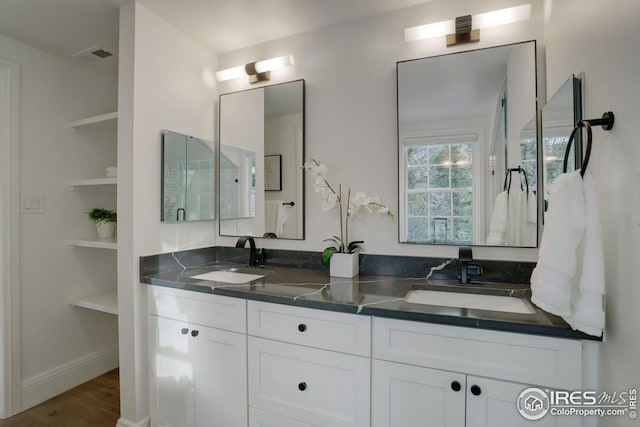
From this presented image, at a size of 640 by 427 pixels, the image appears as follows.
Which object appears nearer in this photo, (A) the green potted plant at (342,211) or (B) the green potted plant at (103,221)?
(A) the green potted plant at (342,211)

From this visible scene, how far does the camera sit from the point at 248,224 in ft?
7.45

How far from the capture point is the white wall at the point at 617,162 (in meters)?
0.86

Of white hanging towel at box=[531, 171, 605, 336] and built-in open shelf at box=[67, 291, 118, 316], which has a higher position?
white hanging towel at box=[531, 171, 605, 336]

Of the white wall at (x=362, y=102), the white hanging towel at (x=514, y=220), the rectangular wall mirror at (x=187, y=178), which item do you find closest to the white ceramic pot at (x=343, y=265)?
the white wall at (x=362, y=102)

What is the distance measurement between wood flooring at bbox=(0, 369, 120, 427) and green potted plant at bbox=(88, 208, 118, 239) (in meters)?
1.10

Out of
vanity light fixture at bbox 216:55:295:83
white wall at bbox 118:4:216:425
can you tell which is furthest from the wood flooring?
vanity light fixture at bbox 216:55:295:83

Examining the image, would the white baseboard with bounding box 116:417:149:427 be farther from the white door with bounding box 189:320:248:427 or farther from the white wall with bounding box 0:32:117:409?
the white wall with bounding box 0:32:117:409

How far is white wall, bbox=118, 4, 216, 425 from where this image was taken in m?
1.79

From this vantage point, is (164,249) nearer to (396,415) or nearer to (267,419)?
(267,419)

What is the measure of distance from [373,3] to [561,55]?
0.97m

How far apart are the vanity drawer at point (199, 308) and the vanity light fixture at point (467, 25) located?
166 cm

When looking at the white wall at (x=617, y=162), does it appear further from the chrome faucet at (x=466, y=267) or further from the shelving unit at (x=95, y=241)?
the shelving unit at (x=95, y=241)

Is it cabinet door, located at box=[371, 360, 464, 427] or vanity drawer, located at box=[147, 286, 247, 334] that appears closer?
cabinet door, located at box=[371, 360, 464, 427]

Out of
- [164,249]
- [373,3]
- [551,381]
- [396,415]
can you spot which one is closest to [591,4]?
[373,3]
